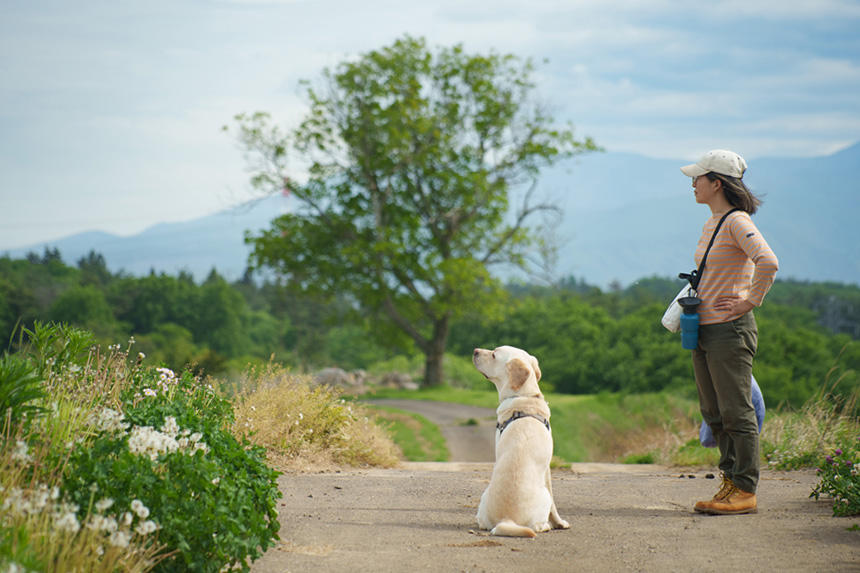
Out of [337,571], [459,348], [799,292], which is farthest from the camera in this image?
[799,292]

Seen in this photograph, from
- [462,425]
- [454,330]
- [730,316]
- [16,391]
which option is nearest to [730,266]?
[730,316]

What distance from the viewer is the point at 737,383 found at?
5348mm

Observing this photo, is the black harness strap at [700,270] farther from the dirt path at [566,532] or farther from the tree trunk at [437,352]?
the tree trunk at [437,352]

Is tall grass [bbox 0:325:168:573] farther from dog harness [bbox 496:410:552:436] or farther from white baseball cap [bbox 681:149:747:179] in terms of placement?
white baseball cap [bbox 681:149:747:179]

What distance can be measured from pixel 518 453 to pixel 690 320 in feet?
5.52

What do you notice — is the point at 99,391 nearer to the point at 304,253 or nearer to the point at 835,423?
the point at 835,423

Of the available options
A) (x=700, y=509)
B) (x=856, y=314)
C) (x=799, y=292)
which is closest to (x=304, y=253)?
(x=700, y=509)

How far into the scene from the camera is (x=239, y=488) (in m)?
4.17

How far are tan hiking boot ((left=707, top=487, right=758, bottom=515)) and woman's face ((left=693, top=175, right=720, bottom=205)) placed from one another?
2.15 m

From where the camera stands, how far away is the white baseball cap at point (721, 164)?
554 cm

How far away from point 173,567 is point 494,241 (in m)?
27.9

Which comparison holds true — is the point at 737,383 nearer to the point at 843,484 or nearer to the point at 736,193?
the point at 843,484

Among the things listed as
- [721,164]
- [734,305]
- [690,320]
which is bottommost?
[690,320]

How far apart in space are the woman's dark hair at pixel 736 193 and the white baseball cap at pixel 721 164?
35mm
